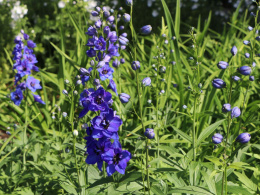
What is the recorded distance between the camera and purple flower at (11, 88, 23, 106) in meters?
3.01

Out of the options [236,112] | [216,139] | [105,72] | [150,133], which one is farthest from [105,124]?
[236,112]

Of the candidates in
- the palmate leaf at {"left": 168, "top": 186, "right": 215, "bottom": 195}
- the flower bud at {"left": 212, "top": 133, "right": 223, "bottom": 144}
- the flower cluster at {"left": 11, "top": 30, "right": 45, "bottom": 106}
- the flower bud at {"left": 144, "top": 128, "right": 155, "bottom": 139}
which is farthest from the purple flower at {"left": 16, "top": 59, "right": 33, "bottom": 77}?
the flower bud at {"left": 212, "top": 133, "right": 223, "bottom": 144}

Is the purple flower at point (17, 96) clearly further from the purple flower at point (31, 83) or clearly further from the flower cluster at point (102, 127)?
the flower cluster at point (102, 127)

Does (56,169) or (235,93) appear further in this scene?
(235,93)

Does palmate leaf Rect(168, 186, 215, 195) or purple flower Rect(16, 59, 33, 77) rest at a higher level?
purple flower Rect(16, 59, 33, 77)

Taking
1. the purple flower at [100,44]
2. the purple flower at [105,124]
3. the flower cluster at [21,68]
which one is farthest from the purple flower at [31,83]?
the purple flower at [105,124]

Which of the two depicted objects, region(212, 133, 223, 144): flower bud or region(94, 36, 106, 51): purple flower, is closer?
region(212, 133, 223, 144): flower bud

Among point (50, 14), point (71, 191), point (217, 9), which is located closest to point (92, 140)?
point (71, 191)

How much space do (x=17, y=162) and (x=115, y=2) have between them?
501 cm

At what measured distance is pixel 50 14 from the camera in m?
6.43

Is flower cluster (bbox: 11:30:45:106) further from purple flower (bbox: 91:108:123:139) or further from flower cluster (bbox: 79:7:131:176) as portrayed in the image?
purple flower (bbox: 91:108:123:139)

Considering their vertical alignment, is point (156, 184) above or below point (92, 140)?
below

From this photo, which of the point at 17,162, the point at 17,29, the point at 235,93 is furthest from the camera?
the point at 17,29

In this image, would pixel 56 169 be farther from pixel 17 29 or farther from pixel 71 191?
pixel 17 29
